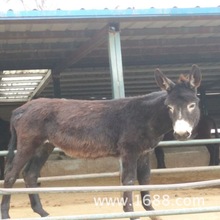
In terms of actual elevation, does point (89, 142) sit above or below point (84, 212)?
above

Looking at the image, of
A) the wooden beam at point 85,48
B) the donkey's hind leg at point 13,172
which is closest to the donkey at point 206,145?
the wooden beam at point 85,48

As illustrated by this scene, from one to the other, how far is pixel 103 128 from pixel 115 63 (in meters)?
1.57

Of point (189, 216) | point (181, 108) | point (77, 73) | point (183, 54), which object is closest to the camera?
point (181, 108)

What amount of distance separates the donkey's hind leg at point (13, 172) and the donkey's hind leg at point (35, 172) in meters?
0.34

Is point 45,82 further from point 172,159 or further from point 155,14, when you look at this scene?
point 155,14

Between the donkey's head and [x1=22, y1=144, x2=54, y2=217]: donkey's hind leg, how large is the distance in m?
1.72

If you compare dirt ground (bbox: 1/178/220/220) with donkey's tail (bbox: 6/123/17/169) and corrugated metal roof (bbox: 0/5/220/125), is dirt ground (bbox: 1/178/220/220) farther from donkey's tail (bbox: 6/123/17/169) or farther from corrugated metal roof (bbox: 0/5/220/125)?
corrugated metal roof (bbox: 0/5/220/125)

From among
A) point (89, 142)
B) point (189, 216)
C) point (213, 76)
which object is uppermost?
point (213, 76)

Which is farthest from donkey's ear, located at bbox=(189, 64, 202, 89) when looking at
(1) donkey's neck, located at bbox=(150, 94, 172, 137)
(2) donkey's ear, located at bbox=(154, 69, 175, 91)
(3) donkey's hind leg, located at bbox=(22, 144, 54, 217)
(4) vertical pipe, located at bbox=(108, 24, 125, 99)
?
(3) donkey's hind leg, located at bbox=(22, 144, 54, 217)

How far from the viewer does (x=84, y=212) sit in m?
6.18

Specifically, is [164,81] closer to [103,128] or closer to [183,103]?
[183,103]

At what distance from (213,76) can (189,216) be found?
8.57 m

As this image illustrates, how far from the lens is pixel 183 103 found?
479cm

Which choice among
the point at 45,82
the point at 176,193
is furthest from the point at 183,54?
the point at 45,82
